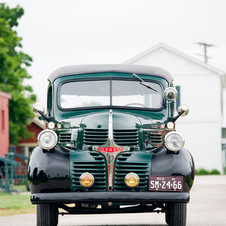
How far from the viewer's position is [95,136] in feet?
24.3

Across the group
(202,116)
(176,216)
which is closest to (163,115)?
(176,216)

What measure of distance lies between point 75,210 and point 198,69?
28857 mm

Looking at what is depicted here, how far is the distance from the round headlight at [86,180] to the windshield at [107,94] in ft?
5.37

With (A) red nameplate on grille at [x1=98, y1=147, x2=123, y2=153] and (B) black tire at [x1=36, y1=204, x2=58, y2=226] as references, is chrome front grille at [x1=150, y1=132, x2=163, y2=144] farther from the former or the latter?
(B) black tire at [x1=36, y1=204, x2=58, y2=226]

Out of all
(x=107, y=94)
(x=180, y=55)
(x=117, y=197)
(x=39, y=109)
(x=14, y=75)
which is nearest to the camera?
(x=117, y=197)

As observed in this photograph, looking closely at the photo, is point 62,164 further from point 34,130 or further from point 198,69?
point 34,130

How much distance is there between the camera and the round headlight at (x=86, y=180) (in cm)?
697

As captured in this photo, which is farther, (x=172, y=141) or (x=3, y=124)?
(x=3, y=124)

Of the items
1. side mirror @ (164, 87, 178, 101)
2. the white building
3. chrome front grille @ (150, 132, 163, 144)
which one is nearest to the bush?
the white building

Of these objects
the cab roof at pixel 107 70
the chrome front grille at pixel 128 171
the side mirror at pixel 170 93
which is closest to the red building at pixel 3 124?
the cab roof at pixel 107 70

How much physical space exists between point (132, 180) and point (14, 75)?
3284cm

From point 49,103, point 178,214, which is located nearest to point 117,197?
point 178,214

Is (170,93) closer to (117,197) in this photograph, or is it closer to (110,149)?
(110,149)

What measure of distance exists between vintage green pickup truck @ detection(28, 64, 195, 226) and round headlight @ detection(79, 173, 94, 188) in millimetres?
13
